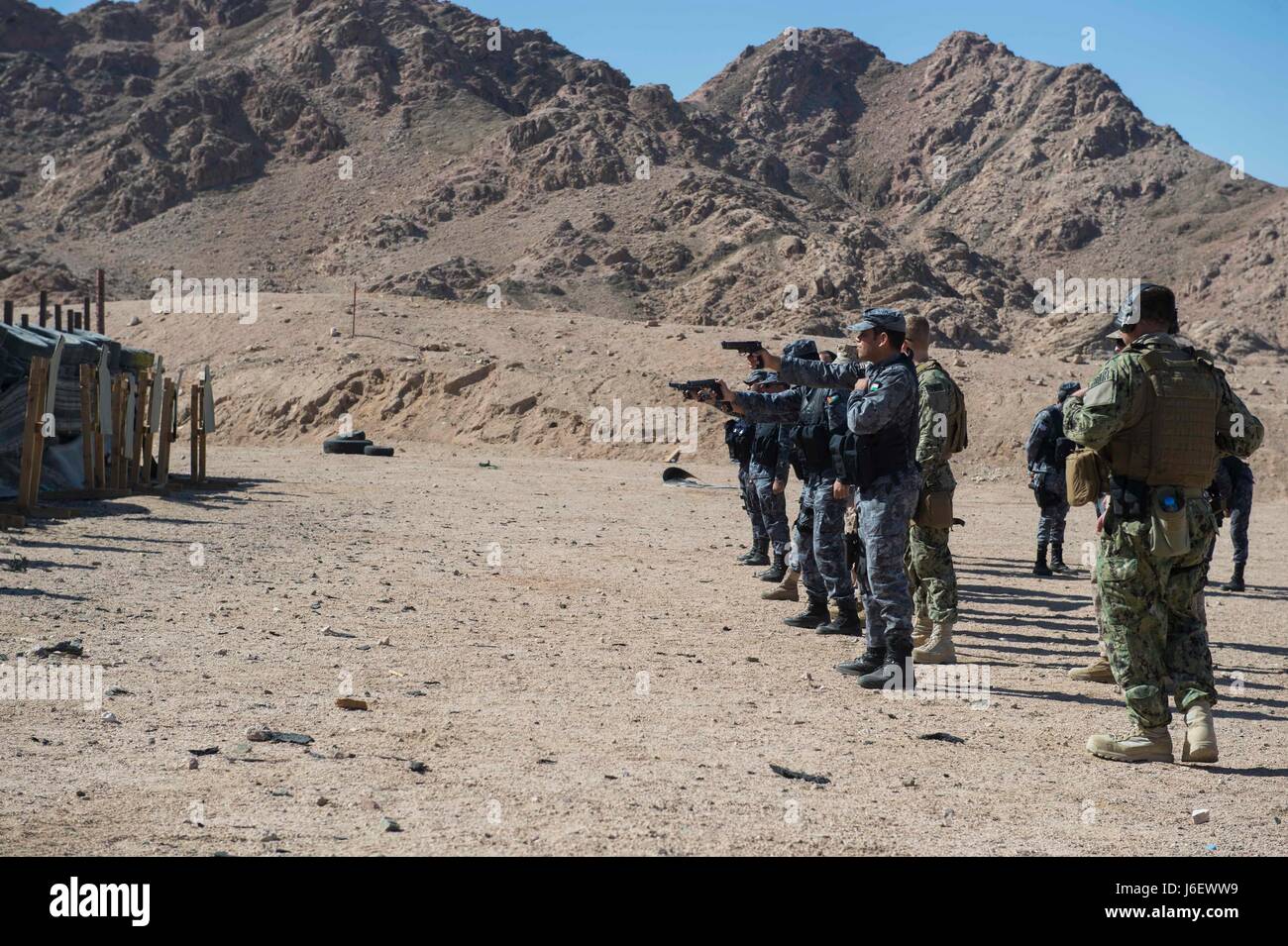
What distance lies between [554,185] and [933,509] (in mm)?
70253

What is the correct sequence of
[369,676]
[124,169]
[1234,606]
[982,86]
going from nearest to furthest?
[369,676] < [1234,606] < [124,169] < [982,86]

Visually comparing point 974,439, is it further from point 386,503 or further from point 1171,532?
point 1171,532

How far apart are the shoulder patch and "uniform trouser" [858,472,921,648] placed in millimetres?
1568

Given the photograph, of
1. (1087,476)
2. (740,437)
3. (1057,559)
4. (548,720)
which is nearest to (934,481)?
(1087,476)

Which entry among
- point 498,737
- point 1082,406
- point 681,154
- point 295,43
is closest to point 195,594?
point 498,737

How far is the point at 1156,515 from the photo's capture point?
5.76 m

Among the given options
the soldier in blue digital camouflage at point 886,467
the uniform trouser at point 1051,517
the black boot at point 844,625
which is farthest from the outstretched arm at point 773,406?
the uniform trouser at point 1051,517

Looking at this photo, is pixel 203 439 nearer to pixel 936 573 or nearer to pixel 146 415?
pixel 146 415

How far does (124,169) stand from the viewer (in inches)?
3228

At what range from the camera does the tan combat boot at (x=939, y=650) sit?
8.36 meters

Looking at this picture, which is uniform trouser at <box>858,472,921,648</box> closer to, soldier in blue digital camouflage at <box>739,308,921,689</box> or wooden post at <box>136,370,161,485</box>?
soldier in blue digital camouflage at <box>739,308,921,689</box>

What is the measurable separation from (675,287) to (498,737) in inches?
2297

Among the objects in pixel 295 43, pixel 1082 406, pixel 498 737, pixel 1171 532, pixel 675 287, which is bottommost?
pixel 498 737

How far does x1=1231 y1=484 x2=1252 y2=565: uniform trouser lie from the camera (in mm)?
12359
